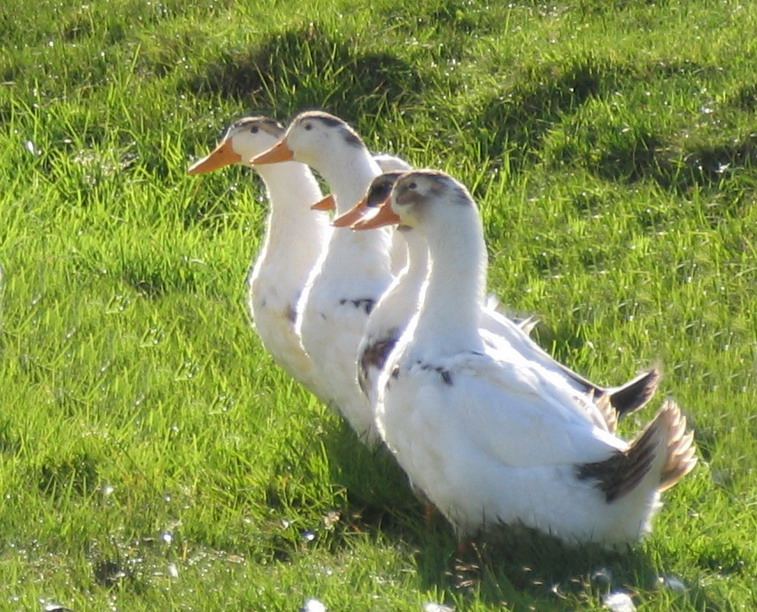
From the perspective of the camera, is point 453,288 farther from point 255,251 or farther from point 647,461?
point 255,251

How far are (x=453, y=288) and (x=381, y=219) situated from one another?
426 mm

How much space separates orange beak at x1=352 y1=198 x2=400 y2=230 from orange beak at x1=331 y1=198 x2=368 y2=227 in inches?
→ 4.2

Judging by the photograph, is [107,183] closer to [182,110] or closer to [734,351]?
[182,110]

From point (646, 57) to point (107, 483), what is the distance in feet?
13.5

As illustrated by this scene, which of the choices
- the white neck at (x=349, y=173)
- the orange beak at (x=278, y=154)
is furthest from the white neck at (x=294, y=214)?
the white neck at (x=349, y=173)

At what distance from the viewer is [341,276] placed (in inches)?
214

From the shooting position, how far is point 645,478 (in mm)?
4199

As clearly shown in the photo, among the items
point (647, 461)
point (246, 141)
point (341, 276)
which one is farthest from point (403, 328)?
point (246, 141)

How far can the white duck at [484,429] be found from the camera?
427cm

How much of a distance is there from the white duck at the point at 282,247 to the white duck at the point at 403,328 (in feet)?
1.72

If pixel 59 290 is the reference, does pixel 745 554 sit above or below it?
above

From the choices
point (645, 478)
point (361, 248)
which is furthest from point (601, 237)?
point (645, 478)

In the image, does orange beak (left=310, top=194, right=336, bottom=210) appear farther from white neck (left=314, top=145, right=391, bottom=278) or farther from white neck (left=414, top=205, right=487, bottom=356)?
white neck (left=414, top=205, right=487, bottom=356)

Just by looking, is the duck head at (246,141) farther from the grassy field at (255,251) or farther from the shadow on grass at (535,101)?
the shadow on grass at (535,101)
